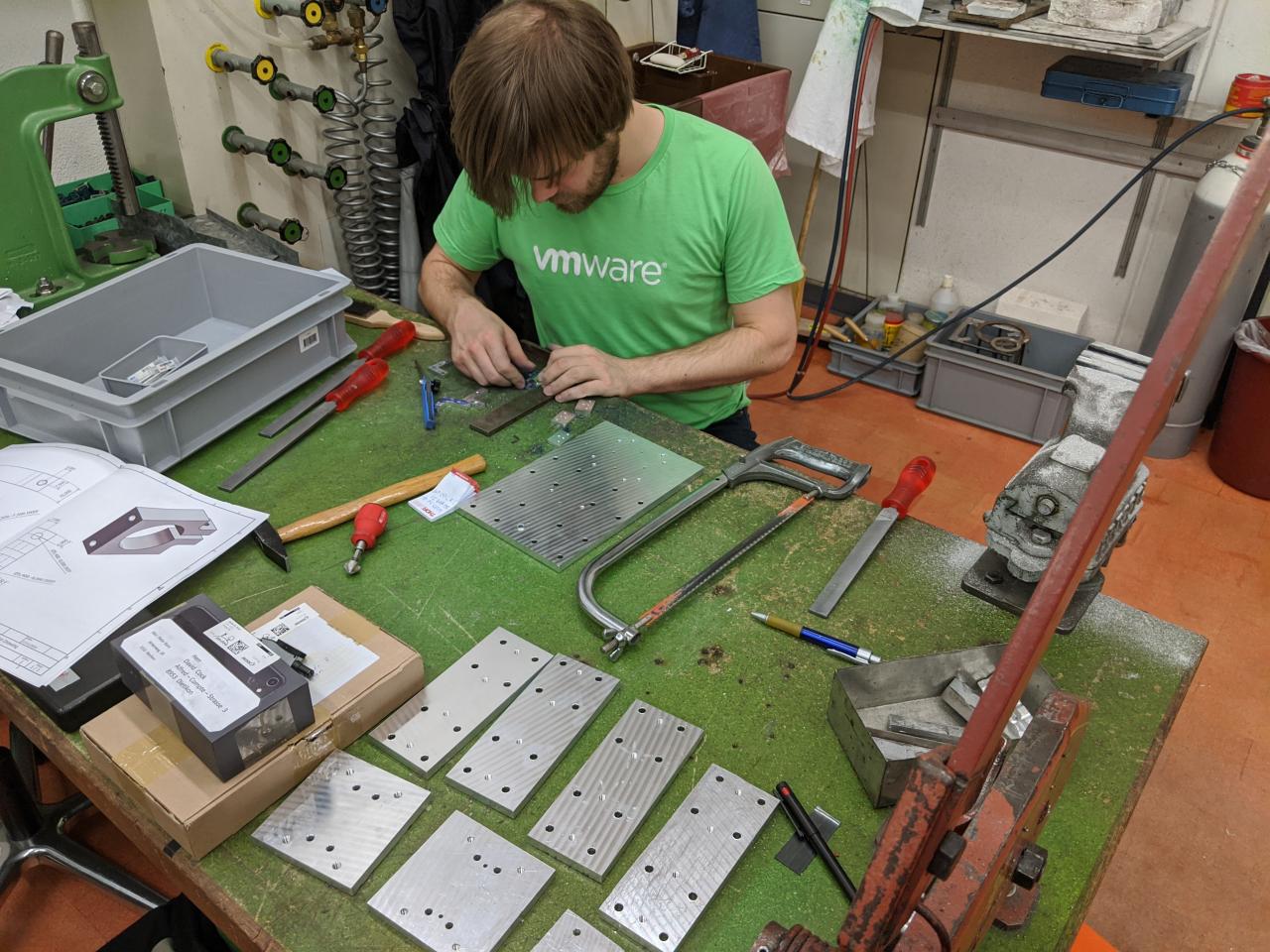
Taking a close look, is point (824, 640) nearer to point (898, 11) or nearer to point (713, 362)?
point (713, 362)

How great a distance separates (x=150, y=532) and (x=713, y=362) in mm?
915

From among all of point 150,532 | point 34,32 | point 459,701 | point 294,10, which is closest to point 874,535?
point 459,701

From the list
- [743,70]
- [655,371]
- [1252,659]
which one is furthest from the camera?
Result: [743,70]

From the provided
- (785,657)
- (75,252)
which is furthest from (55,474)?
(785,657)

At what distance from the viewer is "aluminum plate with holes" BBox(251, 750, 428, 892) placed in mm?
904

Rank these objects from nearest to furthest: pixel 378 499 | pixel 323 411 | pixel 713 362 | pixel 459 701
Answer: pixel 459 701 < pixel 378 499 < pixel 323 411 < pixel 713 362

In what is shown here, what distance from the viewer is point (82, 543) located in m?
1.22

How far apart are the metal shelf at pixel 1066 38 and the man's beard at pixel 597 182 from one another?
151 cm

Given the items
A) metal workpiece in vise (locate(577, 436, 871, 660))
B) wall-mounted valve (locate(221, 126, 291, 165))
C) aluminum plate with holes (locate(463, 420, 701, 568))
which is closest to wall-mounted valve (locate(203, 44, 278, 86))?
wall-mounted valve (locate(221, 126, 291, 165))

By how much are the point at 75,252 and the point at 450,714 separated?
1.35 m

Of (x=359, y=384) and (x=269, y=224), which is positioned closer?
(x=359, y=384)

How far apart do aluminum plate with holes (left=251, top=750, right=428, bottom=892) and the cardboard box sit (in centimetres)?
2

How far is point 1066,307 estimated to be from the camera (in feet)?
10.4

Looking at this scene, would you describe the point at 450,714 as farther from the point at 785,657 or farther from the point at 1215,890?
the point at 1215,890
